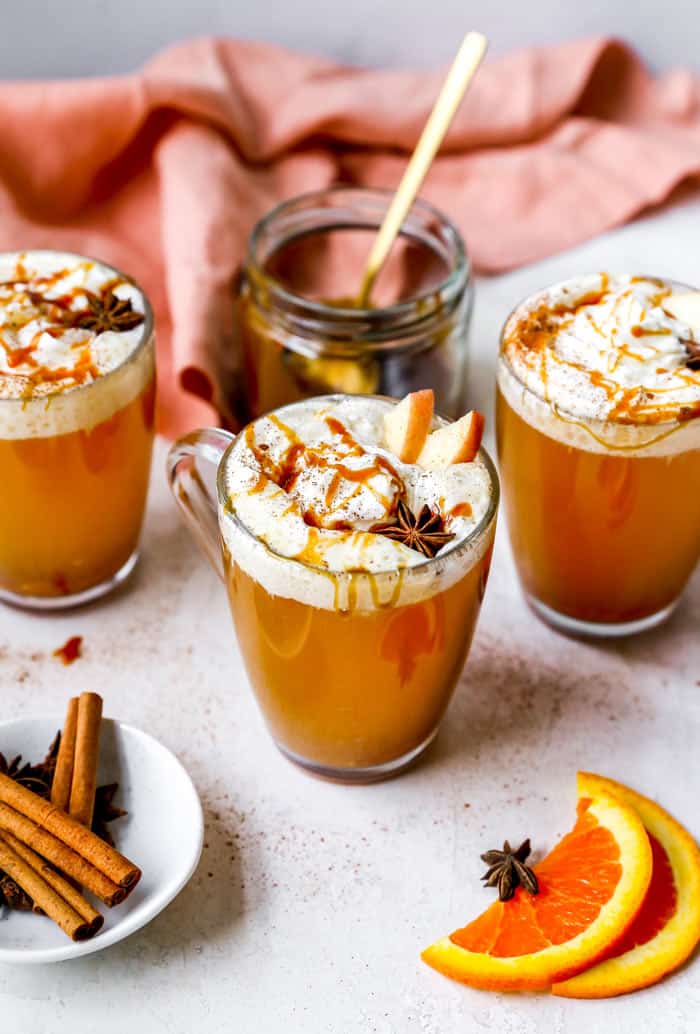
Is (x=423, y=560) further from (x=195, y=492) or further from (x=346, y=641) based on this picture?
(x=195, y=492)

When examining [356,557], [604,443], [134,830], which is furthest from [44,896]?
[604,443]

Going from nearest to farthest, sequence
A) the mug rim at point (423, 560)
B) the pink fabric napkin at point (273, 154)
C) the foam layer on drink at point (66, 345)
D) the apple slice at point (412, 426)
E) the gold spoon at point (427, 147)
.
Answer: the mug rim at point (423, 560) < the apple slice at point (412, 426) < the foam layer on drink at point (66, 345) < the gold spoon at point (427, 147) < the pink fabric napkin at point (273, 154)

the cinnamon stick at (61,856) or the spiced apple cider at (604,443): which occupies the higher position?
the spiced apple cider at (604,443)

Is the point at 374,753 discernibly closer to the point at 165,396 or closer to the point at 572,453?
the point at 572,453

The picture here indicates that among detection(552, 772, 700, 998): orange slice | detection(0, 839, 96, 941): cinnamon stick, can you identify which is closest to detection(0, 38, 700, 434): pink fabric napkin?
detection(0, 839, 96, 941): cinnamon stick

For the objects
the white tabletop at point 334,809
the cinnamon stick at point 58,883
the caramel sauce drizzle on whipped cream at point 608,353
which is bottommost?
the white tabletop at point 334,809

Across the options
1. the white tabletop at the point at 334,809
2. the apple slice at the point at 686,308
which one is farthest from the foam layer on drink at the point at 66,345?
the apple slice at the point at 686,308

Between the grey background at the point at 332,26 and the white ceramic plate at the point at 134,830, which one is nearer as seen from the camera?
the white ceramic plate at the point at 134,830

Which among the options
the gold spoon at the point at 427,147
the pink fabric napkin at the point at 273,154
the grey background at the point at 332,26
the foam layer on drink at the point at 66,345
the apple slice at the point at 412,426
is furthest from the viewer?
the grey background at the point at 332,26

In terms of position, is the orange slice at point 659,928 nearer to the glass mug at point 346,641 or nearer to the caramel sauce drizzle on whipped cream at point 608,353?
the glass mug at point 346,641
